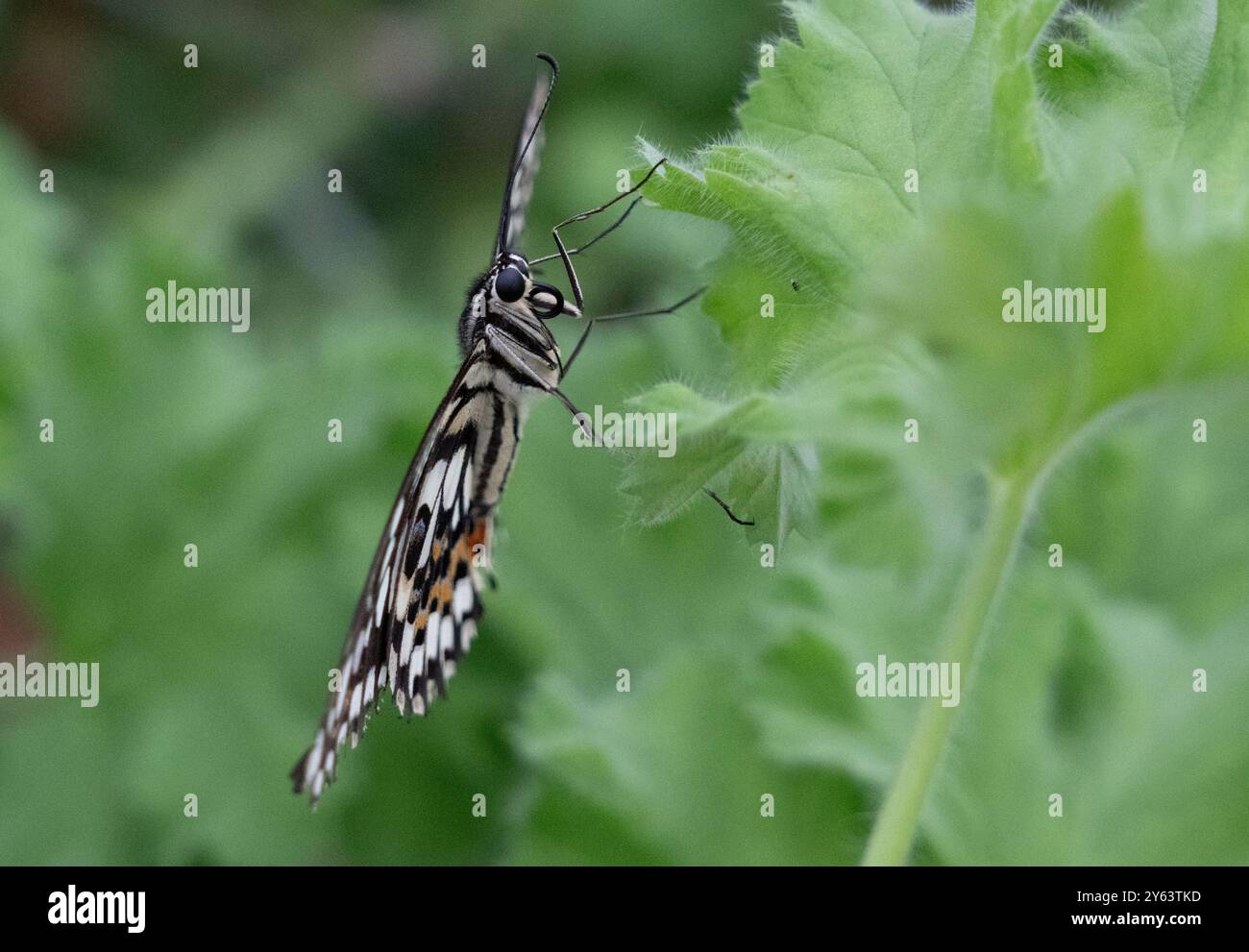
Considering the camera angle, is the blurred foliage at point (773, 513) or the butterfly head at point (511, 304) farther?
the butterfly head at point (511, 304)

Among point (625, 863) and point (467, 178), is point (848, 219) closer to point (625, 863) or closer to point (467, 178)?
point (625, 863)

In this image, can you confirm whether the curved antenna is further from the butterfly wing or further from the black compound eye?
the butterfly wing
